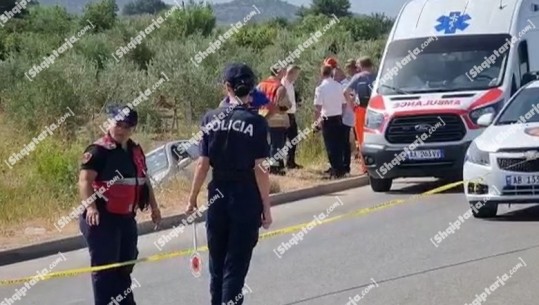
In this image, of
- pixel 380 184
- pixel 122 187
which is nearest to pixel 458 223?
pixel 380 184

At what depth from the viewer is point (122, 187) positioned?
8320mm

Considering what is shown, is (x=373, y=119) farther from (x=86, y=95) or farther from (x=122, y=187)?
(x=86, y=95)

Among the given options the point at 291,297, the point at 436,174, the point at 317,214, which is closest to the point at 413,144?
the point at 436,174

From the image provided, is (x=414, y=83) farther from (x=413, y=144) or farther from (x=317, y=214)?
(x=317, y=214)

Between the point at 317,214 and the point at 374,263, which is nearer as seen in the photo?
the point at 374,263

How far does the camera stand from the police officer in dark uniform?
8234 mm

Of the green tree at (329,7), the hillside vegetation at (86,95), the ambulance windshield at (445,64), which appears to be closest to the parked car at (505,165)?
the ambulance windshield at (445,64)

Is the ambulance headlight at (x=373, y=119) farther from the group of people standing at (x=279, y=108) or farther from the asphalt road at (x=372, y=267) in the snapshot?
the asphalt road at (x=372, y=267)

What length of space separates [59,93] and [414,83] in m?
9.99

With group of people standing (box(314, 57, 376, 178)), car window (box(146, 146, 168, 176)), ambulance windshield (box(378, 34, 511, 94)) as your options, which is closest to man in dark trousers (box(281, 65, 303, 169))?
group of people standing (box(314, 57, 376, 178))

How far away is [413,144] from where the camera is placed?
16.9m

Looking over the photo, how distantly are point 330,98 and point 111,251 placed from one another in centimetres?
1059

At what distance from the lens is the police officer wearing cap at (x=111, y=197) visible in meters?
8.25

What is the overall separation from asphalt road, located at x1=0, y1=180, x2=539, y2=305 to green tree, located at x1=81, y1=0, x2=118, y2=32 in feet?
135
